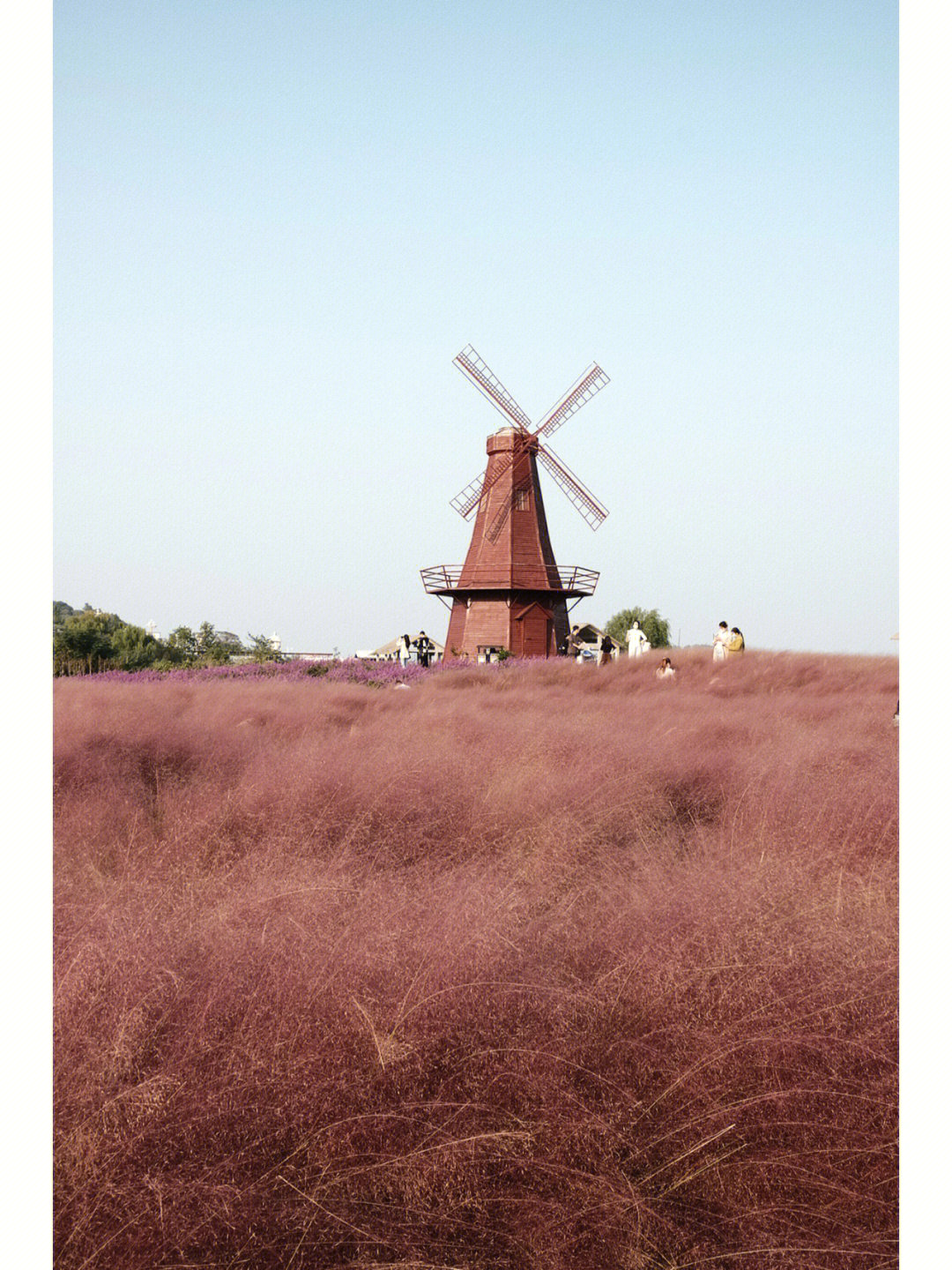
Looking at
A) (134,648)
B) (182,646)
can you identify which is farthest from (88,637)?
(182,646)

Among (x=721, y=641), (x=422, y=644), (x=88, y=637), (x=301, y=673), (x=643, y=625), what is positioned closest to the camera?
(x=721, y=641)

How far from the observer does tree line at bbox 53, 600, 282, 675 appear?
79.2ft

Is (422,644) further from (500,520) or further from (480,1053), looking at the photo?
(480,1053)

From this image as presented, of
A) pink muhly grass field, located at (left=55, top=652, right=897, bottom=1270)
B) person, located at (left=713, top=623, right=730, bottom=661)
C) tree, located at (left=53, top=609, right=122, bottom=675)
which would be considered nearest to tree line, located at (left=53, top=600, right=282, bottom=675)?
tree, located at (left=53, top=609, right=122, bottom=675)

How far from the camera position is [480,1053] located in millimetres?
2064

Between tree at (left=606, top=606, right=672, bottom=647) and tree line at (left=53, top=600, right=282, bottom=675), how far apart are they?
21481mm

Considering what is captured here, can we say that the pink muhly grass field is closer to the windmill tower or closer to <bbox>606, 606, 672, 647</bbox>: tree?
the windmill tower

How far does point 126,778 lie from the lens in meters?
5.37

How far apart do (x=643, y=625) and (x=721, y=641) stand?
83.4 feet

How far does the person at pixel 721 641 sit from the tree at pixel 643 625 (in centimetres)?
2374
